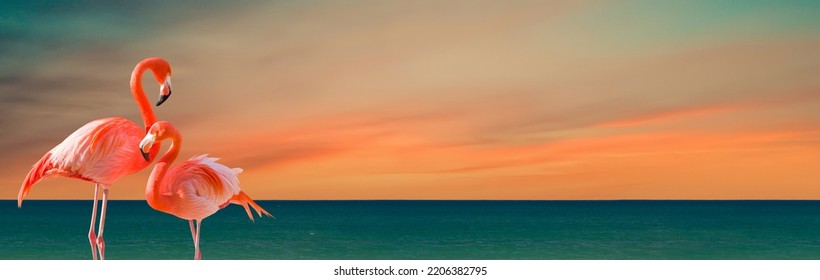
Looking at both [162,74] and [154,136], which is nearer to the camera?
[154,136]

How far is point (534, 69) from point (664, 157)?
2.19 m

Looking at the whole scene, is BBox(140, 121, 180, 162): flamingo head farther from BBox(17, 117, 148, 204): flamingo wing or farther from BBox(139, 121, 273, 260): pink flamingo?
BBox(17, 117, 148, 204): flamingo wing

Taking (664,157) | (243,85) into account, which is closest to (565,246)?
(664,157)

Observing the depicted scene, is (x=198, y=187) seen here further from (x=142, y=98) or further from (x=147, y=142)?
(x=142, y=98)

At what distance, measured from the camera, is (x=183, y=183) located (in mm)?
4555

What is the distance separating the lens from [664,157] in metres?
8.67

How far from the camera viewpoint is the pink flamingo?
14.6ft

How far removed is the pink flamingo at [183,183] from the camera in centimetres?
445

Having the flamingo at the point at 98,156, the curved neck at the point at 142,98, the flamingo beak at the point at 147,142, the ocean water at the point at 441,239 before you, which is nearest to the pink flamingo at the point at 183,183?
the flamingo beak at the point at 147,142

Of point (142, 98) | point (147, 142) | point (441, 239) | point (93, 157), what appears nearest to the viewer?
point (147, 142)

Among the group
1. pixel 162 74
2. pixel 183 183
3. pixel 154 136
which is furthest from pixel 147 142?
pixel 162 74

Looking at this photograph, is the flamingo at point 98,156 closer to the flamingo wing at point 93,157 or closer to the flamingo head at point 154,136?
the flamingo wing at point 93,157
